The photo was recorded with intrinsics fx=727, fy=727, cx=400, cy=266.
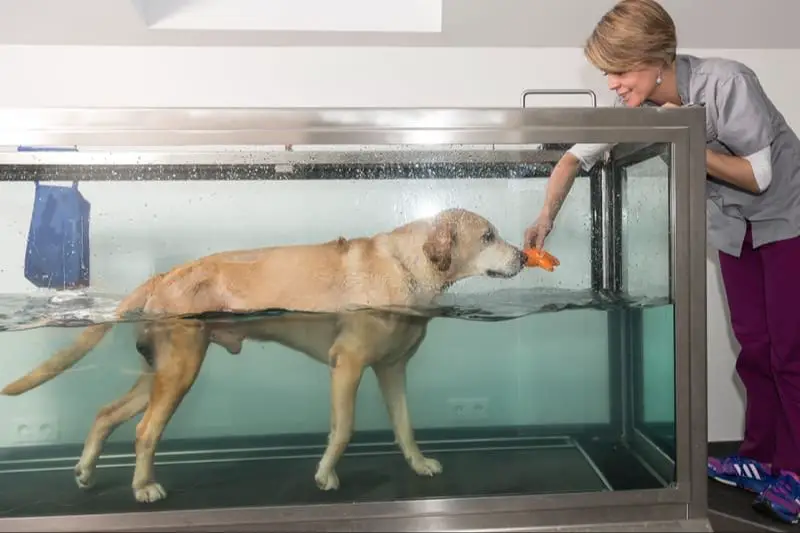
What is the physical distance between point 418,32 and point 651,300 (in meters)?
0.90

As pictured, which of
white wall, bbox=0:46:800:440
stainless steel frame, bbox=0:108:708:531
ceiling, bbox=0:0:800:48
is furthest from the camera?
white wall, bbox=0:46:800:440

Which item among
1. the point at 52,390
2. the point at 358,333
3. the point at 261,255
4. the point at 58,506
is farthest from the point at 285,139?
the point at 58,506

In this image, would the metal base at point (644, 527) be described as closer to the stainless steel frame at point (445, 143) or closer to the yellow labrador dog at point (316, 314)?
the stainless steel frame at point (445, 143)

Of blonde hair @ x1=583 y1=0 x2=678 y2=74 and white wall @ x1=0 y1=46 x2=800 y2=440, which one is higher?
white wall @ x1=0 y1=46 x2=800 y2=440

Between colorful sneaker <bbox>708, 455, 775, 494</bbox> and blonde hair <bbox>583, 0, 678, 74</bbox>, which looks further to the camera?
colorful sneaker <bbox>708, 455, 775, 494</bbox>

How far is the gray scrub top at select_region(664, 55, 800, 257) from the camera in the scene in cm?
123

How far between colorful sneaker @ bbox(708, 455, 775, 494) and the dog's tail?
121 centimetres

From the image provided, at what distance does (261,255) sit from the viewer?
4.18 ft

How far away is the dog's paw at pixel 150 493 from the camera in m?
1.23

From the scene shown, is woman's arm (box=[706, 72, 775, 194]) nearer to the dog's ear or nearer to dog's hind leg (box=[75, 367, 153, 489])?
the dog's ear

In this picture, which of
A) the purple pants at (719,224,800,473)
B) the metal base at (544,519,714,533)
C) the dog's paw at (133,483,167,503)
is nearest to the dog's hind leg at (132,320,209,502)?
the dog's paw at (133,483,167,503)

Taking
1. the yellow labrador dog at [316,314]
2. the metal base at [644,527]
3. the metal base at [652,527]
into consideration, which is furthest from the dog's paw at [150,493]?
the metal base at [652,527]

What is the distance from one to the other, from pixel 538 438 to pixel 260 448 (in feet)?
1.64

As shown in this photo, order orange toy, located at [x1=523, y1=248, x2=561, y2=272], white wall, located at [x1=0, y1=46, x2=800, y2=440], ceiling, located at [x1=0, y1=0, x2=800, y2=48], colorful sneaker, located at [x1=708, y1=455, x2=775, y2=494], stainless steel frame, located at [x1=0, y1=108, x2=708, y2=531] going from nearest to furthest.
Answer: stainless steel frame, located at [x1=0, y1=108, x2=708, y2=531] < orange toy, located at [x1=523, y1=248, x2=561, y2=272] < colorful sneaker, located at [x1=708, y1=455, x2=775, y2=494] < ceiling, located at [x1=0, y1=0, x2=800, y2=48] < white wall, located at [x1=0, y1=46, x2=800, y2=440]
